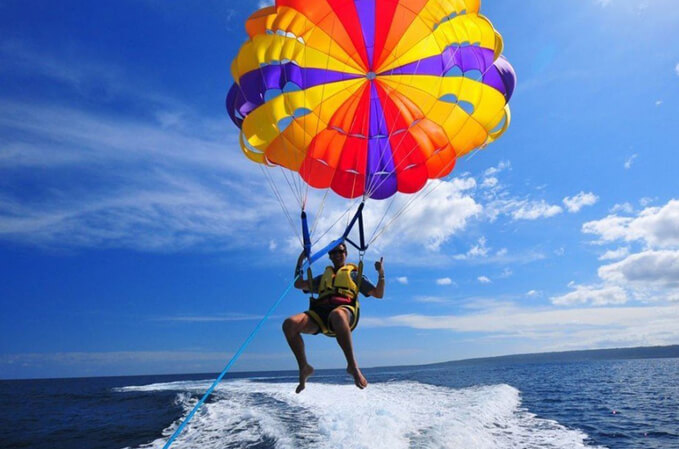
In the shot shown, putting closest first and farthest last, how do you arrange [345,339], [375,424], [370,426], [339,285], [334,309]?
[345,339] → [334,309] → [339,285] → [370,426] → [375,424]

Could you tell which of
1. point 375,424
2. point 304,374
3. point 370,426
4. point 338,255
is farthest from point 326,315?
point 375,424

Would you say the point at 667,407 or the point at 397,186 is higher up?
the point at 397,186

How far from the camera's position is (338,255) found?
583 centimetres

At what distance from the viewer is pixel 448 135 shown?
8.12 metres

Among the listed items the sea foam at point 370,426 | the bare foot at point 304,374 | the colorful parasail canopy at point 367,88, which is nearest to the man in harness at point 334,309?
the bare foot at point 304,374

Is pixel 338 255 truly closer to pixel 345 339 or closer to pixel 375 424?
pixel 345 339

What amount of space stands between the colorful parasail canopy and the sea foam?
699cm

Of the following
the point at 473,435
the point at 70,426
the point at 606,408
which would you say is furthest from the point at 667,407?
the point at 70,426

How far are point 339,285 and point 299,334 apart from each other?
75 cm

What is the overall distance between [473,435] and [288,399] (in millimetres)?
9907

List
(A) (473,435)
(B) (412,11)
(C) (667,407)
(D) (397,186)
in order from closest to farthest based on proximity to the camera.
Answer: (B) (412,11)
(D) (397,186)
(A) (473,435)
(C) (667,407)

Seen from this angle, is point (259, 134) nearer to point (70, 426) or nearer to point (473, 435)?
point (473, 435)

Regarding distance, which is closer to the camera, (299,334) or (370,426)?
(299,334)

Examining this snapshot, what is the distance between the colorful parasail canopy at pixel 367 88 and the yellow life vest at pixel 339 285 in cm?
252
